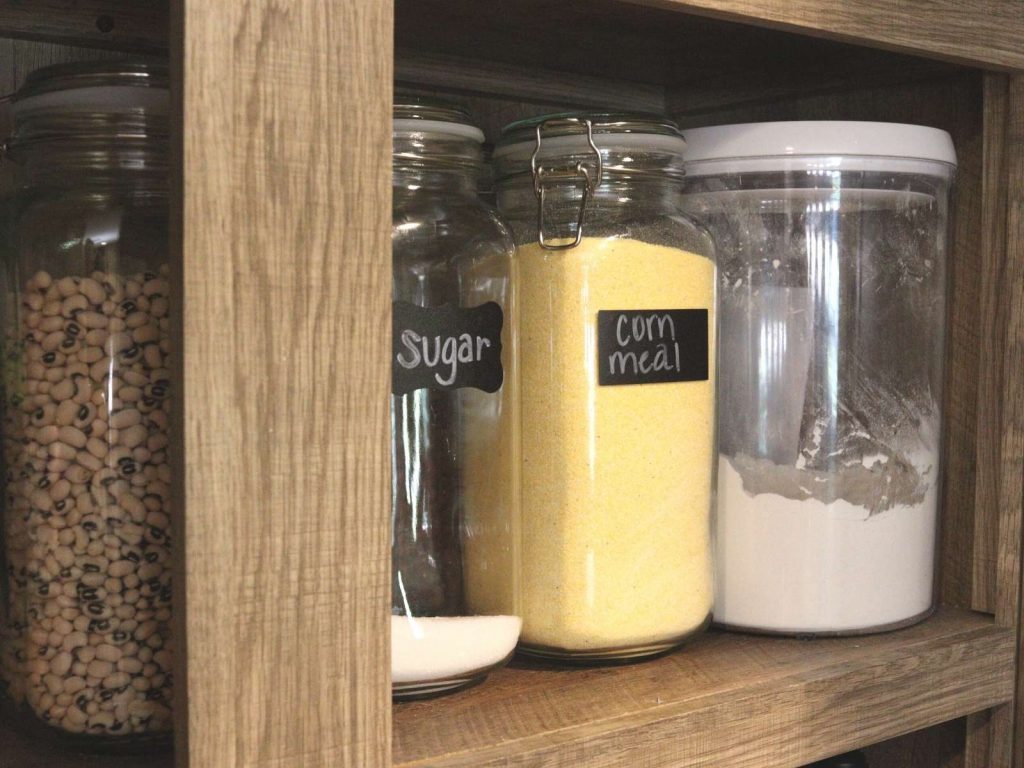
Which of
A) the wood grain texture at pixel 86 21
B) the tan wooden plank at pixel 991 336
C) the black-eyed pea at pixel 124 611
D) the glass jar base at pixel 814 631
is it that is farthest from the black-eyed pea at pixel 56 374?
the tan wooden plank at pixel 991 336

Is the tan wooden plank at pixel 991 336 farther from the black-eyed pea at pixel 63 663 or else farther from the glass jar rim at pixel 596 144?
the black-eyed pea at pixel 63 663

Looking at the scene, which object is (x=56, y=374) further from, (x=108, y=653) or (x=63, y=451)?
(x=108, y=653)

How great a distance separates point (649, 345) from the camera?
691 mm

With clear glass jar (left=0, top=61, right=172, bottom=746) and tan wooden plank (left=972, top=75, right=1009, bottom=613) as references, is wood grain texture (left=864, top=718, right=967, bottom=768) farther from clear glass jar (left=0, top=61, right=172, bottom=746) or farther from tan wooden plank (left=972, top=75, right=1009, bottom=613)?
clear glass jar (left=0, top=61, right=172, bottom=746)

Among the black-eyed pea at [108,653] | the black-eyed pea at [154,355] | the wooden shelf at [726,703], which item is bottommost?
the wooden shelf at [726,703]

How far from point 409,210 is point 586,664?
0.99 feet

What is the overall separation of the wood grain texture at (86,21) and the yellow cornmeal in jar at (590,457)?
0.90 ft

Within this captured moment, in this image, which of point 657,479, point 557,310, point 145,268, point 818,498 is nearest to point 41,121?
point 145,268

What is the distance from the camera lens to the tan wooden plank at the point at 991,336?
32.3 inches

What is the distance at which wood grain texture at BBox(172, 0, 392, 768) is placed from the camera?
18.1 inches

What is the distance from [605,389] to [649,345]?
0.13 ft

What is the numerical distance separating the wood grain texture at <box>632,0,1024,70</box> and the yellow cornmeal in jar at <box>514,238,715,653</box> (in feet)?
0.49

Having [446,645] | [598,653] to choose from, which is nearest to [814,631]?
[598,653]

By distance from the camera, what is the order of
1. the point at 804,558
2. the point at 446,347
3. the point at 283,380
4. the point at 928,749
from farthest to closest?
the point at 928,749 → the point at 804,558 → the point at 446,347 → the point at 283,380
